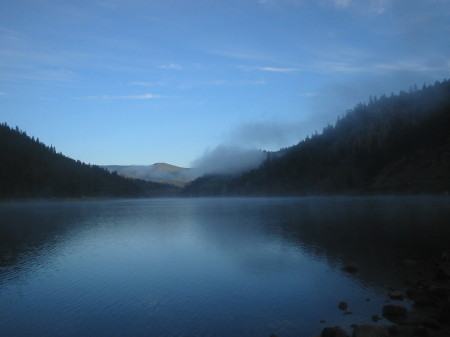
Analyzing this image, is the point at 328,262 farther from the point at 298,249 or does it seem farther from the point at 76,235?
the point at 76,235

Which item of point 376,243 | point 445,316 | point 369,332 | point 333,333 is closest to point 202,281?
point 333,333

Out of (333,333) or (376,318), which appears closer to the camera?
(333,333)

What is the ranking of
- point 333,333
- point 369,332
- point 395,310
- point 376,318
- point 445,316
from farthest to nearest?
1. point 395,310
2. point 376,318
3. point 445,316
4. point 333,333
5. point 369,332

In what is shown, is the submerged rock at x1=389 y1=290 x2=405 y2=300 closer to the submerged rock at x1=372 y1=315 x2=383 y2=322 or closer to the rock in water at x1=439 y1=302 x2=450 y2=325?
the submerged rock at x1=372 y1=315 x2=383 y2=322

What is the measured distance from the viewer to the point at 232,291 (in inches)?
1118

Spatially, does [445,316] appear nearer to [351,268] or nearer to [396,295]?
[396,295]

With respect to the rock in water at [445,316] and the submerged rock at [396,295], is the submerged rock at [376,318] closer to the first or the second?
the rock in water at [445,316]

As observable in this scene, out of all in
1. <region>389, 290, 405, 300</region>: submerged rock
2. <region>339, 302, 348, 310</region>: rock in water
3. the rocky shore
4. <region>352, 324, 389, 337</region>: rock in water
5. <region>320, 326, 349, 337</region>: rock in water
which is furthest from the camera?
<region>389, 290, 405, 300</region>: submerged rock

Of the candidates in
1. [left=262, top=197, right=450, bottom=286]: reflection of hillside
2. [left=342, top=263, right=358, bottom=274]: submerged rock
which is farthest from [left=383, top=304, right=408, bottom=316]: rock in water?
[left=342, top=263, right=358, bottom=274]: submerged rock

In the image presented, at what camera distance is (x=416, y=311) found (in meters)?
21.8

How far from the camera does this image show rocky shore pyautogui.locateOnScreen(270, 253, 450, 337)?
59.5ft

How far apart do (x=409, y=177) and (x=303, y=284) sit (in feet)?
565

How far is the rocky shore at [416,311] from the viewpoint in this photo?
1814cm

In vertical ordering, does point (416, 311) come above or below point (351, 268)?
below
